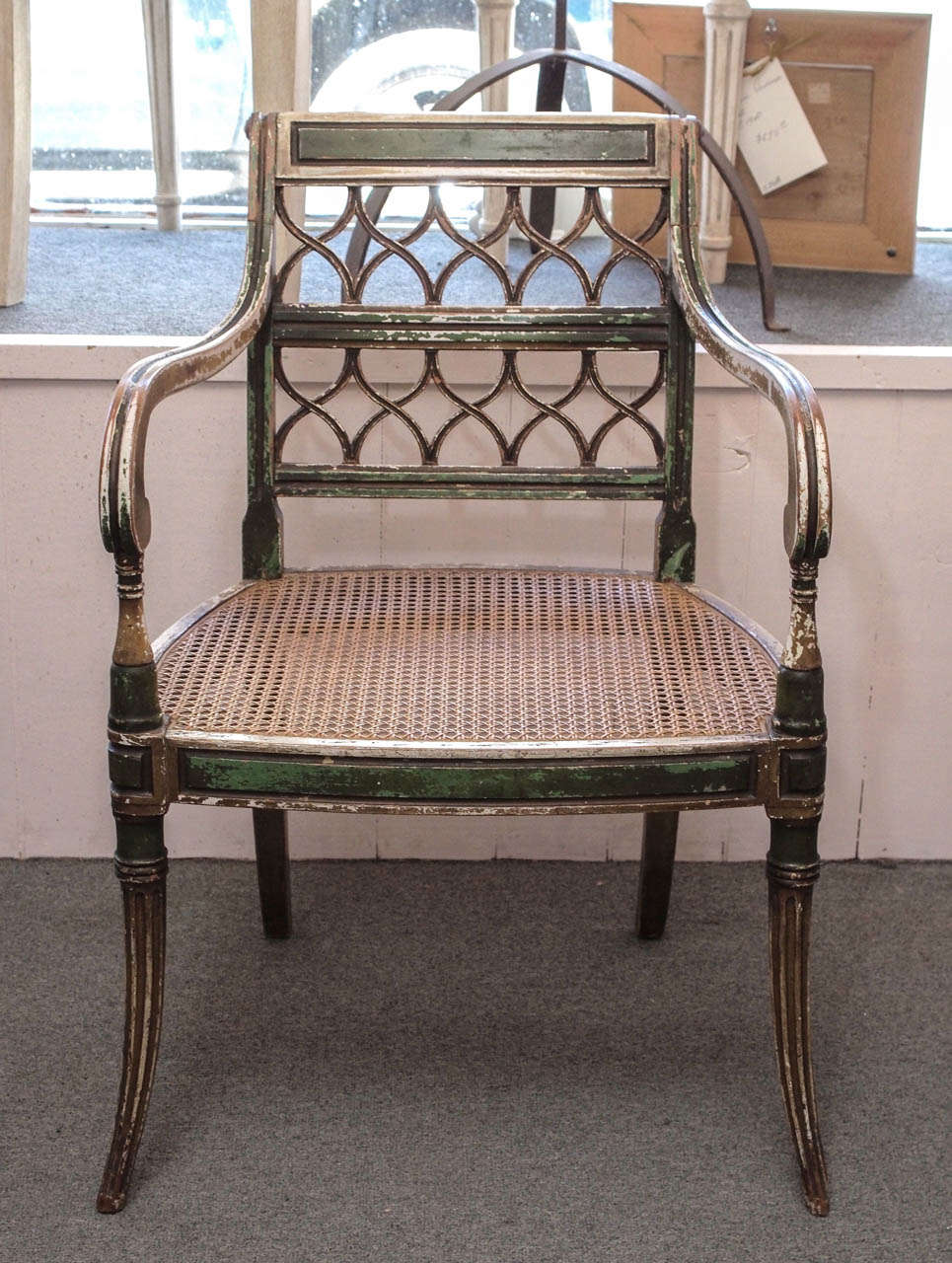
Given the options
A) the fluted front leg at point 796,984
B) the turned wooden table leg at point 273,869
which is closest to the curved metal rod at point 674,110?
the turned wooden table leg at point 273,869

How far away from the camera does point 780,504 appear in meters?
1.55

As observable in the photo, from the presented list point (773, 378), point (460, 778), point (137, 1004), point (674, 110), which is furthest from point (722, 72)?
point (137, 1004)

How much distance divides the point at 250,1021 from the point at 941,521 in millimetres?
845

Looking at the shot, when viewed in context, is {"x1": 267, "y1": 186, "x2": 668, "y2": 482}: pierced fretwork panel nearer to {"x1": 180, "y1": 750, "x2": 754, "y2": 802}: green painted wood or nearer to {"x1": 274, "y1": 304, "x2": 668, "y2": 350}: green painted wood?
{"x1": 274, "y1": 304, "x2": 668, "y2": 350}: green painted wood

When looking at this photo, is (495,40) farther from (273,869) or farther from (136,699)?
(136,699)

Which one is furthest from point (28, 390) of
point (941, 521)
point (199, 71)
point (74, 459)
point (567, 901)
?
point (199, 71)

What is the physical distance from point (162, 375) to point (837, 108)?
1288 millimetres

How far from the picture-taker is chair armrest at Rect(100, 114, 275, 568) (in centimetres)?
99

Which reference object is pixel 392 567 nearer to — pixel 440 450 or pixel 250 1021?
pixel 440 450

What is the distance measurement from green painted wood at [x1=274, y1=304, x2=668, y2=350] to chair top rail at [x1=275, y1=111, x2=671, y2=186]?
0.11 meters

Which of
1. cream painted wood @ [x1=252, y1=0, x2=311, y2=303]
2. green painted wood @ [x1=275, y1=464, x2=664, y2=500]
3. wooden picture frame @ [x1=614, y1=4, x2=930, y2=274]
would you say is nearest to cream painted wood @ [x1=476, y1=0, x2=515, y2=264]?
wooden picture frame @ [x1=614, y1=4, x2=930, y2=274]

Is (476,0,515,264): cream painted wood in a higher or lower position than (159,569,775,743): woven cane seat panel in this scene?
higher

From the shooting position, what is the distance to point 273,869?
1.44 m

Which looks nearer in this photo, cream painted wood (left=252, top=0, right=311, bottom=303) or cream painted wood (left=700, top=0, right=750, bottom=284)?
cream painted wood (left=252, top=0, right=311, bottom=303)
